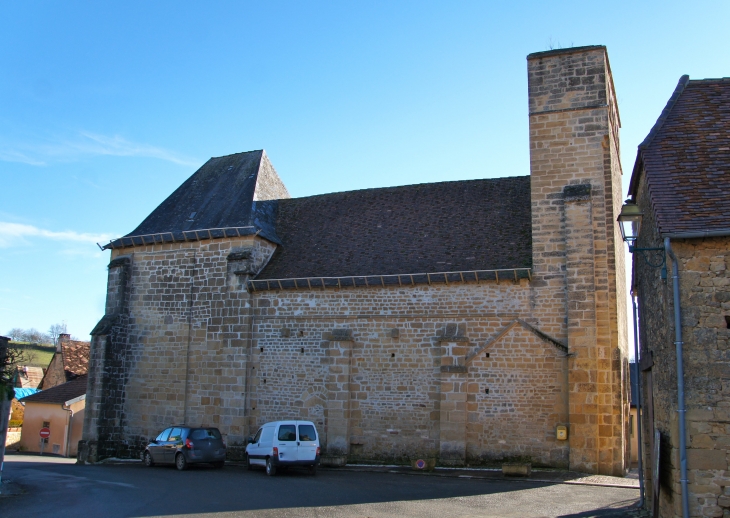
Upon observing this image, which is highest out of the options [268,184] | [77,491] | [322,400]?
[268,184]

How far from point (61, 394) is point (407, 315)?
20111mm

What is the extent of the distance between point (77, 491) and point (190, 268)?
30.4 ft

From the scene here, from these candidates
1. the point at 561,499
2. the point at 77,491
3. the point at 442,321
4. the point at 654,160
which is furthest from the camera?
the point at 442,321

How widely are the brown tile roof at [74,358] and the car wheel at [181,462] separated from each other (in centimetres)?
2060

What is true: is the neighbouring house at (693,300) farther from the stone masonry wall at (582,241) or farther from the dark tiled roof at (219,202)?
the dark tiled roof at (219,202)

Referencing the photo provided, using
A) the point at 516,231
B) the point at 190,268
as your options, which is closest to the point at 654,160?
the point at 516,231

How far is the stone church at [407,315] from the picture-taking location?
655 inches

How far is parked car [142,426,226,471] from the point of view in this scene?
16.8 m

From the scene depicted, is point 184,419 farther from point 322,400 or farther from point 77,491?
point 77,491

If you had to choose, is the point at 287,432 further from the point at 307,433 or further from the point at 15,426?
the point at 15,426

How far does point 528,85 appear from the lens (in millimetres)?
18656

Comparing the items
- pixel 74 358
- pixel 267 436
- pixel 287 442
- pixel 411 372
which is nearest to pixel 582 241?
pixel 411 372

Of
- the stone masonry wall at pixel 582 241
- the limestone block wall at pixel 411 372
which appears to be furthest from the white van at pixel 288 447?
the stone masonry wall at pixel 582 241

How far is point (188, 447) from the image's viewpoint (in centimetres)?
1677
